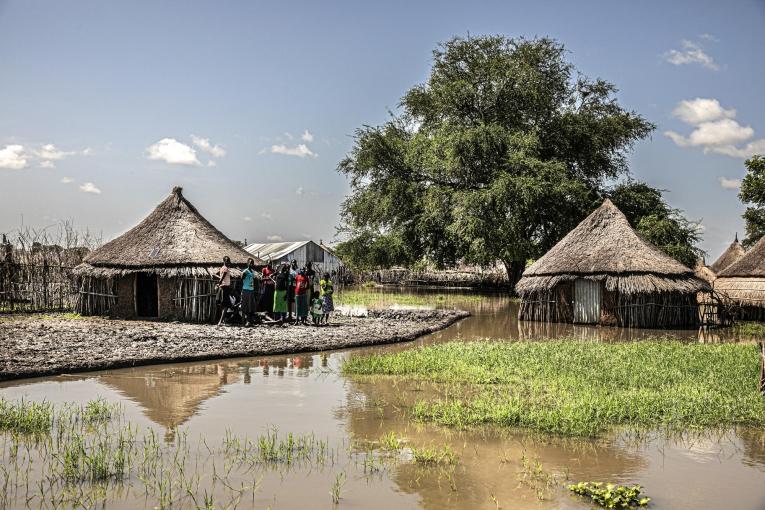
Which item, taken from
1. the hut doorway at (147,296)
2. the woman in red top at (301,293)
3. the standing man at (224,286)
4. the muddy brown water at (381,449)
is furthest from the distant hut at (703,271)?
the muddy brown water at (381,449)

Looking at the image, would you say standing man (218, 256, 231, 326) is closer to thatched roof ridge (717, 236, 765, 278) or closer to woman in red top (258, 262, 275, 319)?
woman in red top (258, 262, 275, 319)

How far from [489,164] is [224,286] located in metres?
18.0

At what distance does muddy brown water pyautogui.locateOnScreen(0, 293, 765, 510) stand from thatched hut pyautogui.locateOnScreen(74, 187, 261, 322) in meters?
7.03

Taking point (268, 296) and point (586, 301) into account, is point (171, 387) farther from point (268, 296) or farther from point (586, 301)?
point (586, 301)

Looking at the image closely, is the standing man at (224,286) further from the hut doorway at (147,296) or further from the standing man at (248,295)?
the hut doorway at (147,296)

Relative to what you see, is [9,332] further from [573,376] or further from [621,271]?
[621,271]

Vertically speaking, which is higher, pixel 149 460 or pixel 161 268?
pixel 161 268

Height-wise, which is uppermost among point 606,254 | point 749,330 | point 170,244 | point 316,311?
point 170,244

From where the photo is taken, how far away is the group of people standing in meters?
16.5

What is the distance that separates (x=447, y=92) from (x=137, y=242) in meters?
18.0

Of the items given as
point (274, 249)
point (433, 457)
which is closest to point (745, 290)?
point (433, 457)

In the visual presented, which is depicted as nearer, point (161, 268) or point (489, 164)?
point (161, 268)

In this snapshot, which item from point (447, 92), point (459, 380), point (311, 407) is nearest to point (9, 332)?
point (311, 407)

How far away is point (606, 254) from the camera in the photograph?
2053 centimetres
